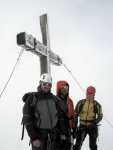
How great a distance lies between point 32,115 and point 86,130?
3.31 metres

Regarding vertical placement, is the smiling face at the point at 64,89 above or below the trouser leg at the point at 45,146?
above

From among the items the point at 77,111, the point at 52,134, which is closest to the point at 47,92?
the point at 52,134

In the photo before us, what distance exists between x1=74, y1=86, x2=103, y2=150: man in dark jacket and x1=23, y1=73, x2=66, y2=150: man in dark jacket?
2.64 meters

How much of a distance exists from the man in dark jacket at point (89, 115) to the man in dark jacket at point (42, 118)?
2.64 meters

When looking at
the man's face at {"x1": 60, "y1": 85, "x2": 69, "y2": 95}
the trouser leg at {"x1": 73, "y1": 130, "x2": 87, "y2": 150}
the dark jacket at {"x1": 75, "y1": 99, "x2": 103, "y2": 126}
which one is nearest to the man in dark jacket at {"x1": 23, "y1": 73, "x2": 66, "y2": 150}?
the man's face at {"x1": 60, "y1": 85, "x2": 69, "y2": 95}

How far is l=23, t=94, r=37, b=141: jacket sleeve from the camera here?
518 centimetres

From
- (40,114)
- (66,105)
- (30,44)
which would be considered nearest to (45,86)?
(40,114)

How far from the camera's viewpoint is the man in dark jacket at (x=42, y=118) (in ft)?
17.2

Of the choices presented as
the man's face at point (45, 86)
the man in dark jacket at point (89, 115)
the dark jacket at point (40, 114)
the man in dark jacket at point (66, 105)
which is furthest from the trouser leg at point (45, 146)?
the man in dark jacket at point (89, 115)

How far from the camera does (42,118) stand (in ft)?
17.7

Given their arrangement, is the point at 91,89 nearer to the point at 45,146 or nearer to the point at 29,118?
the point at 45,146

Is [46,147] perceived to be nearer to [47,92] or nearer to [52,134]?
[52,134]

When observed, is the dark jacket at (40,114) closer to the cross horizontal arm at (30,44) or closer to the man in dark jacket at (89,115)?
the cross horizontal arm at (30,44)

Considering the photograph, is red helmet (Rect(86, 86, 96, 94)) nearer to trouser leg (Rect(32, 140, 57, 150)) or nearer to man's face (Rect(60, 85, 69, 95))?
man's face (Rect(60, 85, 69, 95))
